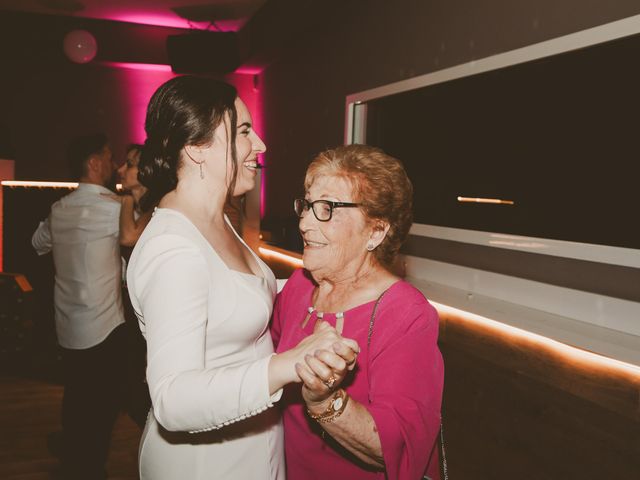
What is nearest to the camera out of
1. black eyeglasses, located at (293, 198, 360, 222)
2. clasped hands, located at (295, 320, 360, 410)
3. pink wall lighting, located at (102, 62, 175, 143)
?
clasped hands, located at (295, 320, 360, 410)

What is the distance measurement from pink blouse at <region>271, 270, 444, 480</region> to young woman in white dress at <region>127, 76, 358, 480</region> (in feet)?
0.26

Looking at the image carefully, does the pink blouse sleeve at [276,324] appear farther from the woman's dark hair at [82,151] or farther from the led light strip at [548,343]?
the woman's dark hair at [82,151]

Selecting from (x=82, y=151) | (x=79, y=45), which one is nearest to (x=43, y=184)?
(x=79, y=45)

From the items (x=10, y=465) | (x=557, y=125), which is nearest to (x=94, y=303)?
(x=10, y=465)

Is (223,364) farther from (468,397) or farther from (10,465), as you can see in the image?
(10,465)

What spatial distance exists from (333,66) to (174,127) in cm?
347

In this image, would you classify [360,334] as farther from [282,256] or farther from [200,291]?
[282,256]

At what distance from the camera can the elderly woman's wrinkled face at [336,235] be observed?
4.75 feet

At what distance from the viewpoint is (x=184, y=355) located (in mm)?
991

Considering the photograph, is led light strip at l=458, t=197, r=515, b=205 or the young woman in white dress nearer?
the young woman in white dress

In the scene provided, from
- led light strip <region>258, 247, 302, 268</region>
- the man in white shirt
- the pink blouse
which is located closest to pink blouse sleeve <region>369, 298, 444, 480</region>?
the pink blouse

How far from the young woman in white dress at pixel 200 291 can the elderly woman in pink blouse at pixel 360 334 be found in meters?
0.10

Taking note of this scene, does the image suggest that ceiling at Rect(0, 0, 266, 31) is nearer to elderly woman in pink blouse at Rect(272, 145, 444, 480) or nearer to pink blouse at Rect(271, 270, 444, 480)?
elderly woman in pink blouse at Rect(272, 145, 444, 480)

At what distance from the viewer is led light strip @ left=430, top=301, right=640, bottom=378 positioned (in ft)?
5.29
